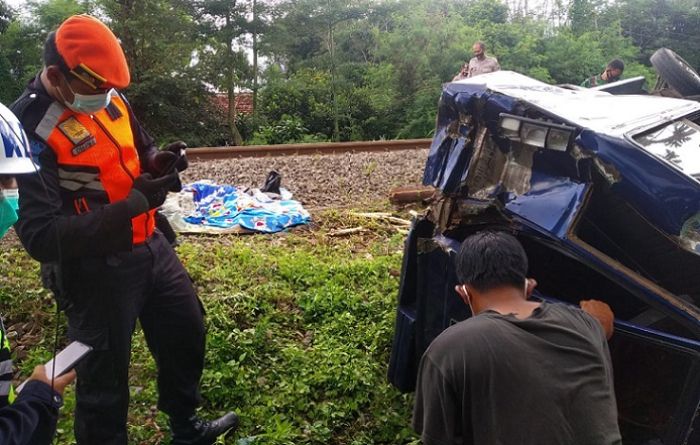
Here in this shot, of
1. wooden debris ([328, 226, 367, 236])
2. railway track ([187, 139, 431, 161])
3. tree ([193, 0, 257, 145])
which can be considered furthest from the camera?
tree ([193, 0, 257, 145])

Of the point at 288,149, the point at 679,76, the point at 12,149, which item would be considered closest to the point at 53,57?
the point at 12,149

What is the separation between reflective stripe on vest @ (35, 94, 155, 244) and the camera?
230 cm

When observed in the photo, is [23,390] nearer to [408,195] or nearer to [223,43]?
[408,195]

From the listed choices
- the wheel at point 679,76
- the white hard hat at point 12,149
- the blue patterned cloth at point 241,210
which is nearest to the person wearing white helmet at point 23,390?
the white hard hat at point 12,149

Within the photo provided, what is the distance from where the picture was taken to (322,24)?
21.7 m

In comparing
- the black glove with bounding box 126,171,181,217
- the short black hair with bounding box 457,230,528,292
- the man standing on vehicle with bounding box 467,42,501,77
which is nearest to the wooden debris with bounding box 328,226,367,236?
the black glove with bounding box 126,171,181,217

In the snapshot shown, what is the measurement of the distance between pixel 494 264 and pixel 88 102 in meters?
1.80

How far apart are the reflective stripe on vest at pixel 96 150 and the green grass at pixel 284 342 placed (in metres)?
1.36

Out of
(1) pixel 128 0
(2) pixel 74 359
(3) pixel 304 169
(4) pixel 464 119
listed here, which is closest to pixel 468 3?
(1) pixel 128 0

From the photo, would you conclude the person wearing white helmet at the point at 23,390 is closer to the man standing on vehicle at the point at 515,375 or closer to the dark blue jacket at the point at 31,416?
the dark blue jacket at the point at 31,416

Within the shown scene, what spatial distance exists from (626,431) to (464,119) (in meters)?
1.70

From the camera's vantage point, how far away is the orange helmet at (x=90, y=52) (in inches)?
89.8

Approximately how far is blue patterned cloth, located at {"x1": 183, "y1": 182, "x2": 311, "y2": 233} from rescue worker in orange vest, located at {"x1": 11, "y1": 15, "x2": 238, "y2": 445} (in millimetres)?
3696

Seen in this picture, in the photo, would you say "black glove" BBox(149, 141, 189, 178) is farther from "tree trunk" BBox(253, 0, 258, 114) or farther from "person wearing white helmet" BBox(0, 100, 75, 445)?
"tree trunk" BBox(253, 0, 258, 114)
